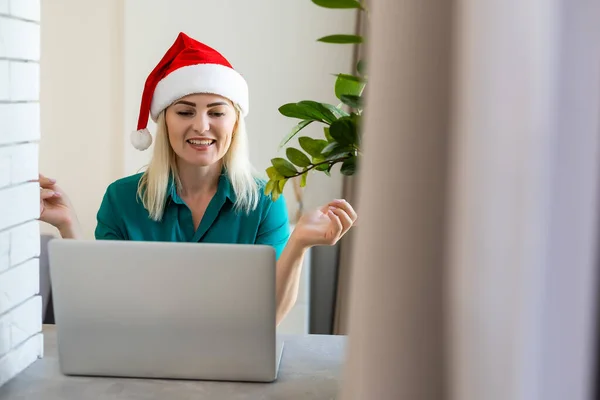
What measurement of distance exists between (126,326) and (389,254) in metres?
0.75

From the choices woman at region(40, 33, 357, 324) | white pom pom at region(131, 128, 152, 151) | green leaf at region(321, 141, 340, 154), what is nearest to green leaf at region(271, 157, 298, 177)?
green leaf at region(321, 141, 340, 154)

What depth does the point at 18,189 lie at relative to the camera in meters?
1.08

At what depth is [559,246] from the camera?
33cm

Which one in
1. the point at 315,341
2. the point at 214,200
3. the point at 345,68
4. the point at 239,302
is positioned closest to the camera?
the point at 239,302

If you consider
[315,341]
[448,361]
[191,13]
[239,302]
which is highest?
[191,13]

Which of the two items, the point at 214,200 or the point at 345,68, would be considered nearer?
the point at 214,200

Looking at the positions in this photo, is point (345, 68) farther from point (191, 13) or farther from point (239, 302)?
point (239, 302)

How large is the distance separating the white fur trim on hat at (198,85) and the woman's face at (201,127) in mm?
14

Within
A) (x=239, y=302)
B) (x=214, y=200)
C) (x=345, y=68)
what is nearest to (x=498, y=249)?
(x=239, y=302)

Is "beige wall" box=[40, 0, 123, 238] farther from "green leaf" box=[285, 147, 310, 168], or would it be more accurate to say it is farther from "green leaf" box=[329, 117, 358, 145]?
"green leaf" box=[329, 117, 358, 145]

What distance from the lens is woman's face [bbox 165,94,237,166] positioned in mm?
1434

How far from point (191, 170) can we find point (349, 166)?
2.12ft

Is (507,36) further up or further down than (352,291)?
further up

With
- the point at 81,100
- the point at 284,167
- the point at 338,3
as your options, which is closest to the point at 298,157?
the point at 284,167
